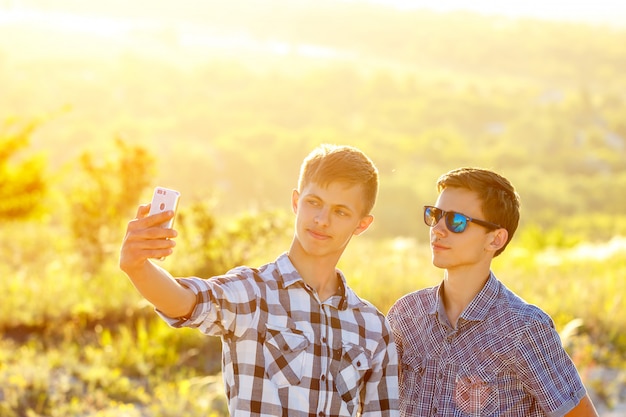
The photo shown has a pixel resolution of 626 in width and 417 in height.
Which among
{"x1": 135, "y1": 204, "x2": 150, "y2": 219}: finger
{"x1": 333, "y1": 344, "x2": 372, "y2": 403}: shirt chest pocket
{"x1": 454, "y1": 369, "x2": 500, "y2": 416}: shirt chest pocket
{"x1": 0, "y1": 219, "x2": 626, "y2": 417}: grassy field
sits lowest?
{"x1": 0, "y1": 219, "x2": 626, "y2": 417}: grassy field

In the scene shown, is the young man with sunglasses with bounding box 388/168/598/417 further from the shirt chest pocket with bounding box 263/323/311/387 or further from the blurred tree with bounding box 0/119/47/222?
the blurred tree with bounding box 0/119/47/222

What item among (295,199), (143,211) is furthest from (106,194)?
(143,211)

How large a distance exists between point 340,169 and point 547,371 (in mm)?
979

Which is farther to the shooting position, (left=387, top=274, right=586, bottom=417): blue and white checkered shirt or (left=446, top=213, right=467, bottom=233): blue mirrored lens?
(left=446, top=213, right=467, bottom=233): blue mirrored lens

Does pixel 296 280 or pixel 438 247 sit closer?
pixel 296 280

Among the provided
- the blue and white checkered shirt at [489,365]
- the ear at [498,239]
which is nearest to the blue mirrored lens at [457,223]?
the ear at [498,239]

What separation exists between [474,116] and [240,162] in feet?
111

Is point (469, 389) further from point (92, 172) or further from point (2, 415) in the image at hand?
point (92, 172)

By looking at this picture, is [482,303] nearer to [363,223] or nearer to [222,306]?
[363,223]

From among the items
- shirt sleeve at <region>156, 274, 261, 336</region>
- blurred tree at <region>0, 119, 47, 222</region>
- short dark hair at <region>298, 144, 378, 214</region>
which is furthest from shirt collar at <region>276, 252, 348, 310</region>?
blurred tree at <region>0, 119, 47, 222</region>

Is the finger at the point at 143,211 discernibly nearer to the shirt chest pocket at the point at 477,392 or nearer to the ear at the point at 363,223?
the ear at the point at 363,223

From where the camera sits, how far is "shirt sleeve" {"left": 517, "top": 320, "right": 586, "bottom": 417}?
283cm

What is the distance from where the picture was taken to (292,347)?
8.79ft

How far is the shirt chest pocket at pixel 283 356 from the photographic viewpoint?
267cm
